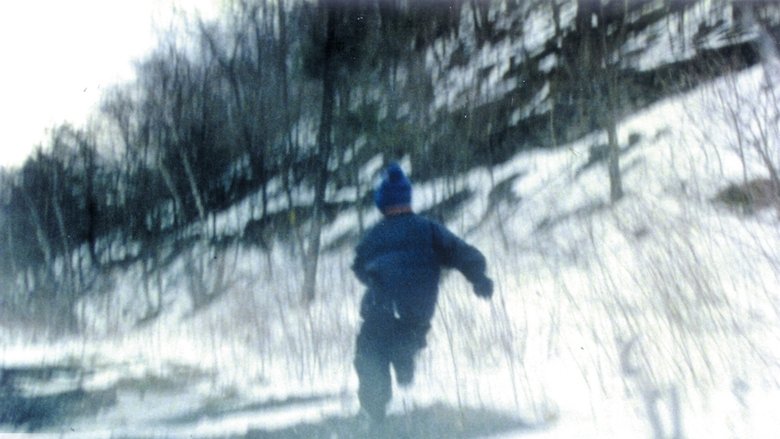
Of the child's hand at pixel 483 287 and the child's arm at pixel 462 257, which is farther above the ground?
the child's arm at pixel 462 257

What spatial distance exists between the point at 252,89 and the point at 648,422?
3.07 meters

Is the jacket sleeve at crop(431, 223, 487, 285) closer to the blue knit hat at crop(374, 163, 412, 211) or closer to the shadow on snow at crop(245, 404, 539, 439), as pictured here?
the blue knit hat at crop(374, 163, 412, 211)

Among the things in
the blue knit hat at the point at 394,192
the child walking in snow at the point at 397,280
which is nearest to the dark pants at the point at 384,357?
the child walking in snow at the point at 397,280

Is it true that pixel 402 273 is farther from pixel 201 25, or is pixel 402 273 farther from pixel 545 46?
pixel 201 25

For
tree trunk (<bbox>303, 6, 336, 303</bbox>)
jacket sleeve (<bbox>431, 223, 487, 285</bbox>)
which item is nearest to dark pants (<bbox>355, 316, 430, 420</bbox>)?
jacket sleeve (<bbox>431, 223, 487, 285</bbox>)

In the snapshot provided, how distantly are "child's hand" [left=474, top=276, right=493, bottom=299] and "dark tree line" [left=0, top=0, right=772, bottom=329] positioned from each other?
87 centimetres

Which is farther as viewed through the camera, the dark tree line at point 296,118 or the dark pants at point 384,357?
the dark tree line at point 296,118

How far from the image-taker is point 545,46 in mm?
4891

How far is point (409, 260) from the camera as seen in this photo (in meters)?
4.20

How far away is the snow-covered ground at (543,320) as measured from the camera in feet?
13.1

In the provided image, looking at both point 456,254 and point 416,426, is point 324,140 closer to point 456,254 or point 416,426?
point 456,254

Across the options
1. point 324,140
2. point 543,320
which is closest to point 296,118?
point 324,140

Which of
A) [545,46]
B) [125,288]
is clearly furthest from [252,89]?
[545,46]

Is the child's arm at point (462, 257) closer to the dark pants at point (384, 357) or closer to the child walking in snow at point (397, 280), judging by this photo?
the child walking in snow at point (397, 280)
